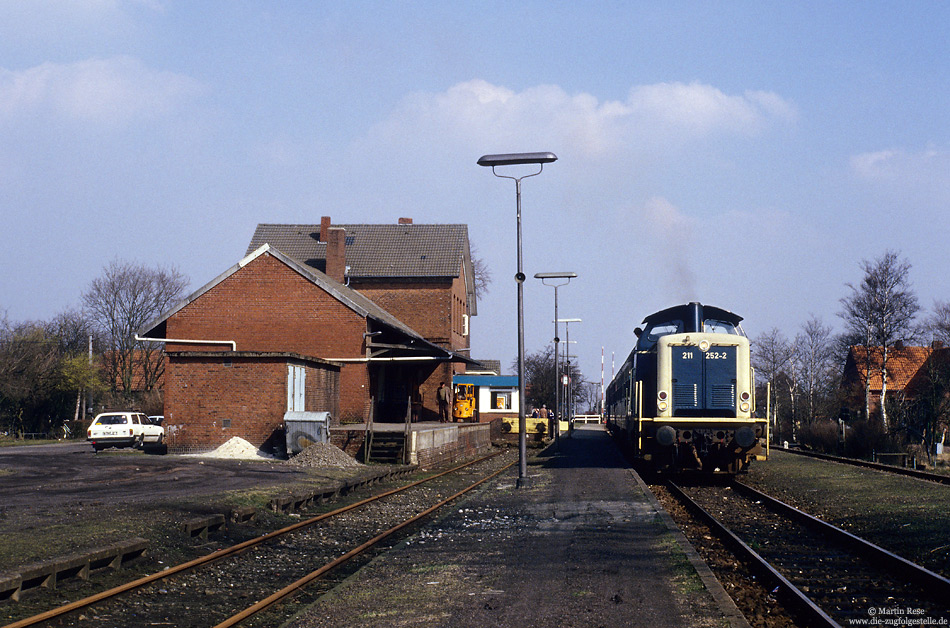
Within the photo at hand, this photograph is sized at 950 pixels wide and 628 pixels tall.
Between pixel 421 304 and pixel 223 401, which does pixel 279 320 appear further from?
pixel 421 304

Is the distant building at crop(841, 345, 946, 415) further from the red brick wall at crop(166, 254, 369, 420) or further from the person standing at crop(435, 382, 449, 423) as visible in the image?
the red brick wall at crop(166, 254, 369, 420)

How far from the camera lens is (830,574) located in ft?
29.6

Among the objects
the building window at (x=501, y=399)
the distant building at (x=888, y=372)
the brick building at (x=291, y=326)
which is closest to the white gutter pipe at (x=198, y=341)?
the brick building at (x=291, y=326)

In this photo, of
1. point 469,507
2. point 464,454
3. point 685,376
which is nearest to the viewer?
point 469,507

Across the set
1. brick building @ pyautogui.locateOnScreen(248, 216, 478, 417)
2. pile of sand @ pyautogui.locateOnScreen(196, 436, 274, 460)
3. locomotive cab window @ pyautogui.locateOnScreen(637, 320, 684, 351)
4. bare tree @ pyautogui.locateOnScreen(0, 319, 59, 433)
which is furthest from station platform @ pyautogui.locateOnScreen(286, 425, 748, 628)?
bare tree @ pyautogui.locateOnScreen(0, 319, 59, 433)

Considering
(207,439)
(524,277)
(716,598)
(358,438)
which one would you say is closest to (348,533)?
A: (716,598)

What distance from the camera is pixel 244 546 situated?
1038cm

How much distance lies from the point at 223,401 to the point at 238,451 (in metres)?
1.69

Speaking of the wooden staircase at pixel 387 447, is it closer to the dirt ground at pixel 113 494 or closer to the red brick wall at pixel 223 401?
the red brick wall at pixel 223 401

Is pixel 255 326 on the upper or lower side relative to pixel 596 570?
upper

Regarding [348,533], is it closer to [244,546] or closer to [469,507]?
[244,546]

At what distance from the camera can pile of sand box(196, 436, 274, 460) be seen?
24.2 meters

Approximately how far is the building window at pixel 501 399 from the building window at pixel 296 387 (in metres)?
33.4

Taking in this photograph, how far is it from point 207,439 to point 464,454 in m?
10.2
